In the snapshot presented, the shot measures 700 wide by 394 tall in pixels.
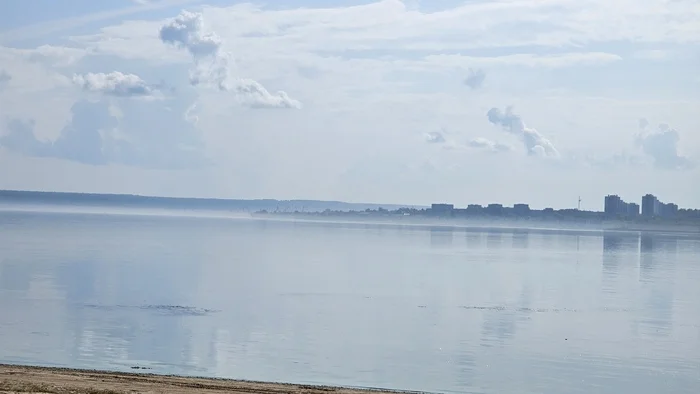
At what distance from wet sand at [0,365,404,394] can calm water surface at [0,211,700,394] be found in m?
2.20

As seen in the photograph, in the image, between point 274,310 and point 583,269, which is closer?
point 274,310

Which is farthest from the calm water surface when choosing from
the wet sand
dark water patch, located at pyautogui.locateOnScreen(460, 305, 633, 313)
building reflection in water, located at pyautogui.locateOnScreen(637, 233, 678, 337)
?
the wet sand

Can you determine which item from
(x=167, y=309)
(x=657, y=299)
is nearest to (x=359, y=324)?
(x=167, y=309)

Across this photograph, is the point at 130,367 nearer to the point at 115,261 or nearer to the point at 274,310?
the point at 274,310

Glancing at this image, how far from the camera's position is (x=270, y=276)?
190 feet

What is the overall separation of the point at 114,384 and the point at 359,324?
54.1ft

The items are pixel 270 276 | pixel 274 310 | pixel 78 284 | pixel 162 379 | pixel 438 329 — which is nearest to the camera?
pixel 162 379

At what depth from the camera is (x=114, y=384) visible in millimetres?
19531

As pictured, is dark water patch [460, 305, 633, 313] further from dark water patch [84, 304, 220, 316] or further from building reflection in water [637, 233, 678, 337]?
dark water patch [84, 304, 220, 316]

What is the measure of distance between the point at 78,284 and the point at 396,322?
18072 millimetres

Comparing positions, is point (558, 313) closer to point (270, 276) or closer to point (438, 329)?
point (438, 329)

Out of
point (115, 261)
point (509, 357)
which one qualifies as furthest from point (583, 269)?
point (509, 357)

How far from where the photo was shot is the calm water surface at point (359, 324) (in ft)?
83.3

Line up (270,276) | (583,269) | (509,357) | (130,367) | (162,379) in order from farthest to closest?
(583,269) → (270,276) → (509,357) → (130,367) → (162,379)
